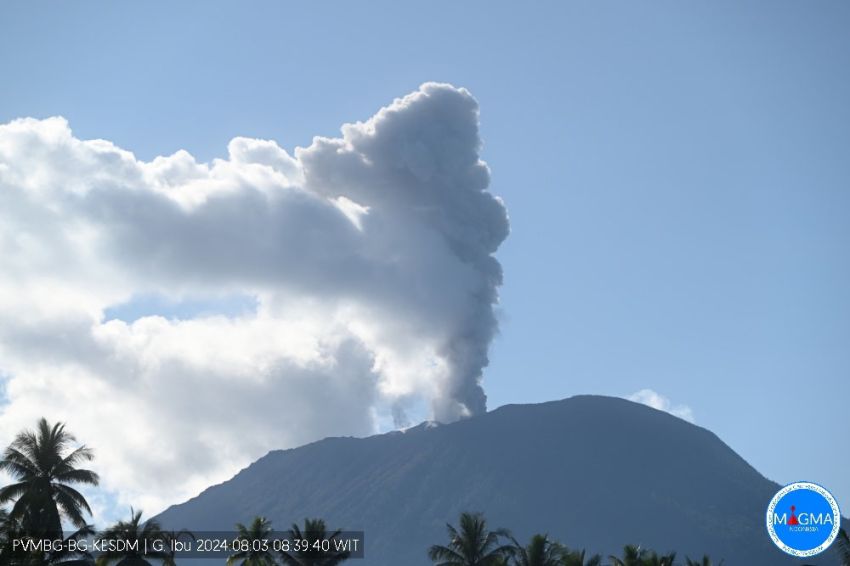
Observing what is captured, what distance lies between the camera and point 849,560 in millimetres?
54125

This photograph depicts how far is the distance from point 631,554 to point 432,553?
12524mm

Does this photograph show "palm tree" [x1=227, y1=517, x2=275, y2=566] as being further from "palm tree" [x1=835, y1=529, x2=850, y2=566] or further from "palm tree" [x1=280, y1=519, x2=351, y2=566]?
"palm tree" [x1=835, y1=529, x2=850, y2=566]

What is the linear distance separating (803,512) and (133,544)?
34904mm

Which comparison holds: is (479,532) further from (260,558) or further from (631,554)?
(260,558)

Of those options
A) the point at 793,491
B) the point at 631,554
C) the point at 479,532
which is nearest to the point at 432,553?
the point at 479,532

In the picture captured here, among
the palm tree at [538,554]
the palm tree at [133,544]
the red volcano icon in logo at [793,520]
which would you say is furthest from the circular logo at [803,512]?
the palm tree at [133,544]

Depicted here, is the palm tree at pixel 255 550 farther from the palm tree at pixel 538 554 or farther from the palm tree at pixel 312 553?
the palm tree at pixel 538 554

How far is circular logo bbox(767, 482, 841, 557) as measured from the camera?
45250mm

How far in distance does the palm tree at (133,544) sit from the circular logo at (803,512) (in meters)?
32.0

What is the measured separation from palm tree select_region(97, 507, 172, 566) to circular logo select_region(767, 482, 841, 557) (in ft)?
105

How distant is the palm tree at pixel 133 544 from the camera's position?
5784 centimetres

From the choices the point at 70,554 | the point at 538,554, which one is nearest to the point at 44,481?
the point at 70,554

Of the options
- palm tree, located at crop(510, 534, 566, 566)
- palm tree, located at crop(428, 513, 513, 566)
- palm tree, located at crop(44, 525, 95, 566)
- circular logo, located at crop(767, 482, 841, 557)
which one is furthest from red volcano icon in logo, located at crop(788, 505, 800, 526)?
palm tree, located at crop(44, 525, 95, 566)

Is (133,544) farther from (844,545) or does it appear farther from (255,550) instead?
(844,545)
